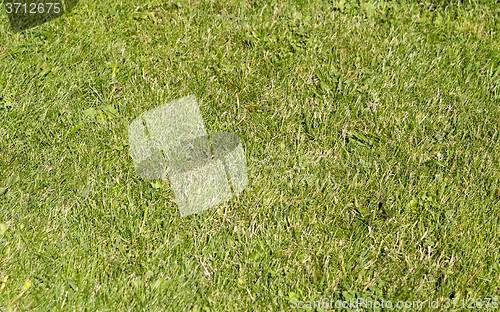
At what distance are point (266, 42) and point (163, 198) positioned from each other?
1.66 meters

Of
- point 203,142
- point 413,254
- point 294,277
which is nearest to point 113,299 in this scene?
point 294,277

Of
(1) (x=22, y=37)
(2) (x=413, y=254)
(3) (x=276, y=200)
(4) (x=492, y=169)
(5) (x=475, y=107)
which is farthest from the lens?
(1) (x=22, y=37)

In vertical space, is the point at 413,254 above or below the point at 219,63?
below

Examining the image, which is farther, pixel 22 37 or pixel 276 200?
pixel 22 37

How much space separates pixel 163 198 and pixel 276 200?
667 mm

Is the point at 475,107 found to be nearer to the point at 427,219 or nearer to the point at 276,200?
the point at 427,219

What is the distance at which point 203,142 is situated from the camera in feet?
10.9

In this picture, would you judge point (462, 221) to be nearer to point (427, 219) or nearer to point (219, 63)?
point (427, 219)

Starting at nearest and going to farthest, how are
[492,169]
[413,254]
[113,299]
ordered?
[113,299], [413,254], [492,169]

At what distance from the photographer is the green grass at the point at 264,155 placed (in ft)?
8.75

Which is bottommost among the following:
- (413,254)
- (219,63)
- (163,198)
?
(413,254)

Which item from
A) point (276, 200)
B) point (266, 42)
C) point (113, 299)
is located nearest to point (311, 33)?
point (266, 42)

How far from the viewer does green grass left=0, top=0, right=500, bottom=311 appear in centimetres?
267

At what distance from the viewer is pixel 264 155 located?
10.7ft
